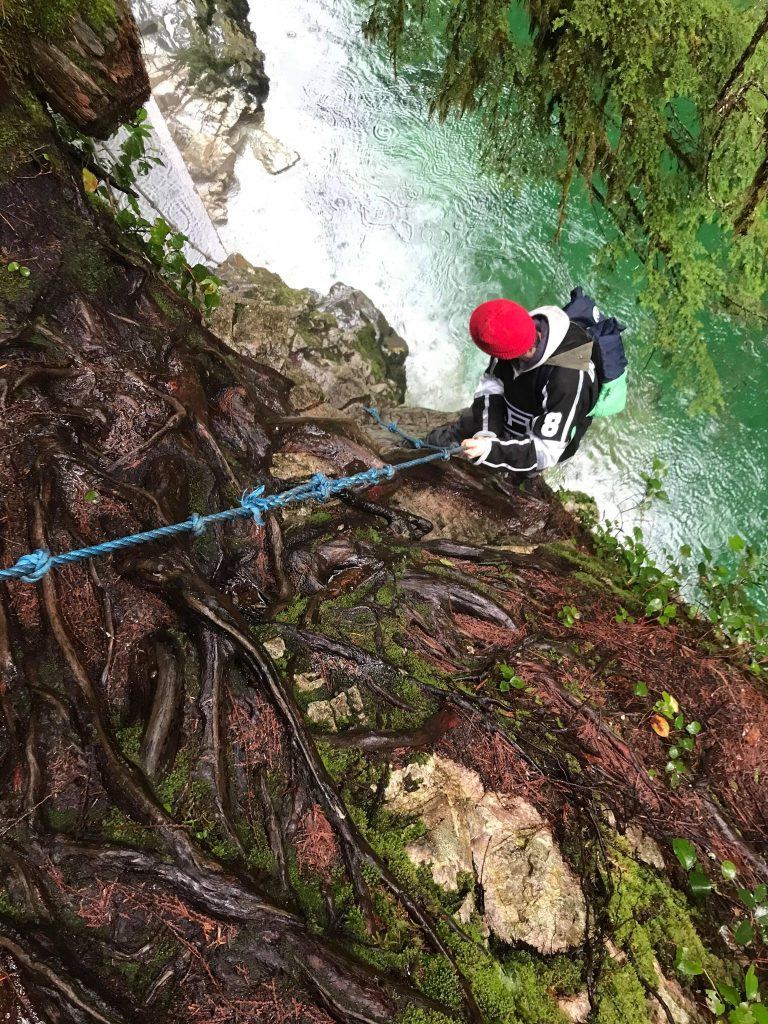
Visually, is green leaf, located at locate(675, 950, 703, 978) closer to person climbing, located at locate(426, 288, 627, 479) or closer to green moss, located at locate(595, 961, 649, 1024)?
green moss, located at locate(595, 961, 649, 1024)

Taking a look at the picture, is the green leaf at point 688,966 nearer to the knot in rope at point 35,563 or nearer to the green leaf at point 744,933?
the green leaf at point 744,933

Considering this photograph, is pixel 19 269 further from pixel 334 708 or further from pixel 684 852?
pixel 684 852

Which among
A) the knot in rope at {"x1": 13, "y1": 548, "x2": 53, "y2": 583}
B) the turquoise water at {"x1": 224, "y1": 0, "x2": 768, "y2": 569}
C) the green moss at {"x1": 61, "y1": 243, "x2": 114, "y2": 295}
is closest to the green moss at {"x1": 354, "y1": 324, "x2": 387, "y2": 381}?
the turquoise water at {"x1": 224, "y1": 0, "x2": 768, "y2": 569}

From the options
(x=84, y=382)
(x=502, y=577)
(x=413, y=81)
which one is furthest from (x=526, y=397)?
(x=413, y=81)

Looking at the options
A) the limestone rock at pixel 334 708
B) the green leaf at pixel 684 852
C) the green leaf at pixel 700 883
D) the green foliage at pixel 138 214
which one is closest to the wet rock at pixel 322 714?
the limestone rock at pixel 334 708

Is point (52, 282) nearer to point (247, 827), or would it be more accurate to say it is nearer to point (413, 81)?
point (247, 827)

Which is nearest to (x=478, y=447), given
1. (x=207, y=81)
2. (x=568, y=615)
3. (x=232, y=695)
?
(x=568, y=615)
